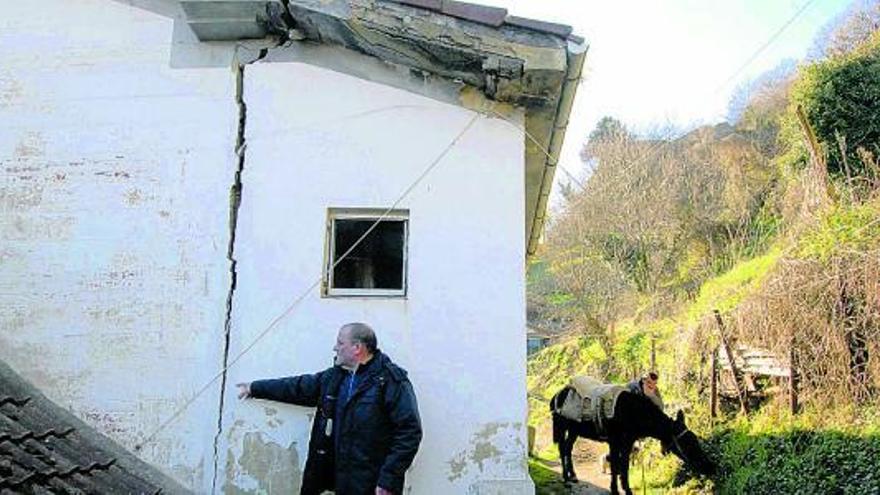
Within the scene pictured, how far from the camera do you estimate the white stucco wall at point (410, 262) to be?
15.2 feet

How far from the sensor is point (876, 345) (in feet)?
24.1

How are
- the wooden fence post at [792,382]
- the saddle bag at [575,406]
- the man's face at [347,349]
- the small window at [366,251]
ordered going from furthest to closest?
the saddle bag at [575,406] < the wooden fence post at [792,382] < the small window at [366,251] < the man's face at [347,349]

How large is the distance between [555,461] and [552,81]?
1065 centimetres

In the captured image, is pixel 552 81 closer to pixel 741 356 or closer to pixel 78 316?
pixel 78 316

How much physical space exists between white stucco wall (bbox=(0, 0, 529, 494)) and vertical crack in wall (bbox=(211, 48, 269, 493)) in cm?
4

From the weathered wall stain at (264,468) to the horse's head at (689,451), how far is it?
6.49 metres

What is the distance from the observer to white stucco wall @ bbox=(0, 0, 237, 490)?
480cm

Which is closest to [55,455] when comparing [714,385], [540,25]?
[540,25]

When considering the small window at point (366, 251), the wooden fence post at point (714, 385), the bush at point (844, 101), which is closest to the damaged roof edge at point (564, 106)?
the small window at point (366, 251)

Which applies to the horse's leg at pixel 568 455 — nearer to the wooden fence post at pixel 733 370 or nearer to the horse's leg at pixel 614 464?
the horse's leg at pixel 614 464

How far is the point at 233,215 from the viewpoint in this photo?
5000 mm

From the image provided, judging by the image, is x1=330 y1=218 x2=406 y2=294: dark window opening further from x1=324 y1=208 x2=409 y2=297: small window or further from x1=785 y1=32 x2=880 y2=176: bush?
x1=785 y1=32 x2=880 y2=176: bush

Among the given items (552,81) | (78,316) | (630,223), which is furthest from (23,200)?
(630,223)

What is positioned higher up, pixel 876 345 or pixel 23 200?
pixel 23 200
